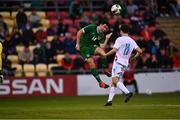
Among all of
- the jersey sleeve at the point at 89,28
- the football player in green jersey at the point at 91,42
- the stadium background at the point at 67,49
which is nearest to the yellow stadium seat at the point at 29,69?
the stadium background at the point at 67,49

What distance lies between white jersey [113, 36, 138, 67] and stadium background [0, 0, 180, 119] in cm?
624

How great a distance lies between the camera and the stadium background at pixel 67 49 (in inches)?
1107

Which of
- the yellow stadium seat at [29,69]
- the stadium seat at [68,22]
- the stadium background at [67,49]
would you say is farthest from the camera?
the stadium seat at [68,22]

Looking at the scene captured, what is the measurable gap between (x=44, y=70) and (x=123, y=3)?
6646 millimetres

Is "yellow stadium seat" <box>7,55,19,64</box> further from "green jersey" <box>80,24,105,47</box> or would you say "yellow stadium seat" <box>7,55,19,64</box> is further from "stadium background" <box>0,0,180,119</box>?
"green jersey" <box>80,24,105,47</box>

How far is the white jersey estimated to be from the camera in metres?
19.3

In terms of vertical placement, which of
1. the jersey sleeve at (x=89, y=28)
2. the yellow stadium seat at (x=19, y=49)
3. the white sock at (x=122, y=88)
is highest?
the jersey sleeve at (x=89, y=28)

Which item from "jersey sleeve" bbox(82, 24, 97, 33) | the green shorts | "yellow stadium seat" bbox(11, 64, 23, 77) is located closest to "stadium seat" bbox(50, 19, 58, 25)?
"yellow stadium seat" bbox(11, 64, 23, 77)

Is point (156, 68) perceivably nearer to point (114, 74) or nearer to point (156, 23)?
point (156, 23)

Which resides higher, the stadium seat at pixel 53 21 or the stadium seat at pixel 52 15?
the stadium seat at pixel 52 15

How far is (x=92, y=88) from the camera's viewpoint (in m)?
28.7

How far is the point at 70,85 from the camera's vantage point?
93.0 feet

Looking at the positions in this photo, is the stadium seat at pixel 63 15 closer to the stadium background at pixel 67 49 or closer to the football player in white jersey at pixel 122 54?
the stadium background at pixel 67 49

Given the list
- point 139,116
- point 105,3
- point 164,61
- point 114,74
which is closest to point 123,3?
point 105,3
